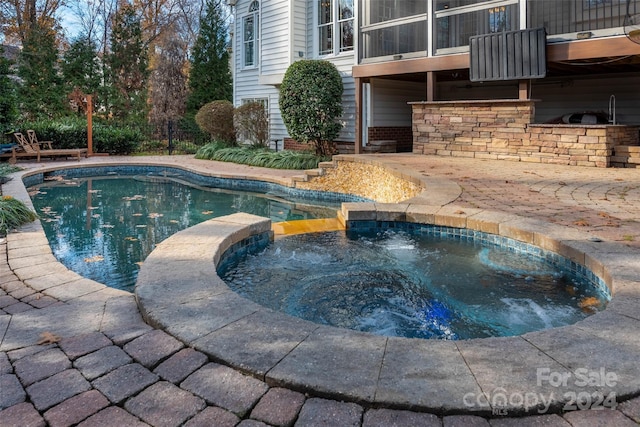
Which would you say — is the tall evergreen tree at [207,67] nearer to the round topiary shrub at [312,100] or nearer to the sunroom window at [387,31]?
the round topiary shrub at [312,100]

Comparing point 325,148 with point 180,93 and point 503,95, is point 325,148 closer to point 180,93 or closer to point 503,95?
point 503,95

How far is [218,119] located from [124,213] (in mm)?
7575

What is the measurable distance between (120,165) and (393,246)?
1004 centimetres

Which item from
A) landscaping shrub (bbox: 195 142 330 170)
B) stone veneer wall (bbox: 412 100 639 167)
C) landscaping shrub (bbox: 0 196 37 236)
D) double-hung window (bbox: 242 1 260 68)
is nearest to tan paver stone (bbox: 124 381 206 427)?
landscaping shrub (bbox: 0 196 37 236)

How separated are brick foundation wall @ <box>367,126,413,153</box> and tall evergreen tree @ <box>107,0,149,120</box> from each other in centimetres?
982

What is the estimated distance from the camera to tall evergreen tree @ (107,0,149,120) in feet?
59.4

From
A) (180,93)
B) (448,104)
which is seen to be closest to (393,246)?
(448,104)

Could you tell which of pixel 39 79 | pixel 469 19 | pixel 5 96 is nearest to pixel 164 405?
pixel 469 19

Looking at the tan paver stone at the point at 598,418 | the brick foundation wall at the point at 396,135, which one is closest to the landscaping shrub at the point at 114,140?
the brick foundation wall at the point at 396,135

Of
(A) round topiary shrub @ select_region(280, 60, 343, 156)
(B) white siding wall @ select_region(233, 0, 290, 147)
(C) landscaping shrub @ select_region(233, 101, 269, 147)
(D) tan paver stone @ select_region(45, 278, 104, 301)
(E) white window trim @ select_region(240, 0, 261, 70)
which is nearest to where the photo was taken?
(D) tan paver stone @ select_region(45, 278, 104, 301)

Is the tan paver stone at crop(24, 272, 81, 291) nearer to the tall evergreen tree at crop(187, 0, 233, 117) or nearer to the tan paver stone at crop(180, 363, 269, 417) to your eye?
the tan paver stone at crop(180, 363, 269, 417)

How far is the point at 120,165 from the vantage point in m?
12.7

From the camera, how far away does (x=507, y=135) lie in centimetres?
891

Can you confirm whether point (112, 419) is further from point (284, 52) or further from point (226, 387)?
point (284, 52)
